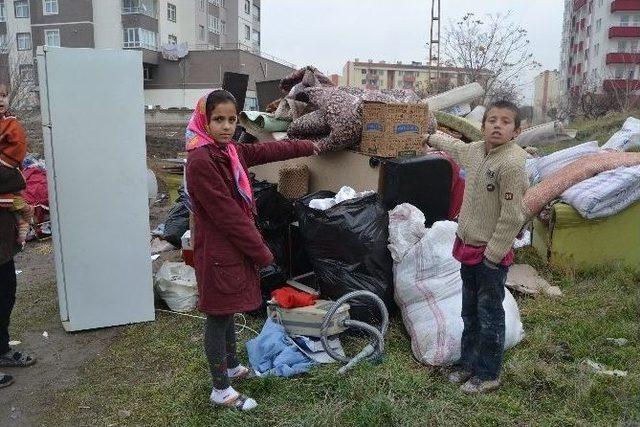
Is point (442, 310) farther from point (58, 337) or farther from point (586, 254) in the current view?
point (58, 337)

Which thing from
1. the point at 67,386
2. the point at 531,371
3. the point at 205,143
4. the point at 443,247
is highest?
the point at 205,143

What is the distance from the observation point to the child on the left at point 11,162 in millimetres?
2605

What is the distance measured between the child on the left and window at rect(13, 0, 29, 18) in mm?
38373

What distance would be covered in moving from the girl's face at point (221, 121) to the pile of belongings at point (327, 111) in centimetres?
174

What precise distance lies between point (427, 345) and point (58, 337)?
235 cm

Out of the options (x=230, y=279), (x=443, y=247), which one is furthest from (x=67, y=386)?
(x=443, y=247)

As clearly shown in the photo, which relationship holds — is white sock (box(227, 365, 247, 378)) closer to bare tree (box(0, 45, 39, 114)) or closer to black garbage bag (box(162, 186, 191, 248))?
black garbage bag (box(162, 186, 191, 248))

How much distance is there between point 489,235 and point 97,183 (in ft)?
7.82

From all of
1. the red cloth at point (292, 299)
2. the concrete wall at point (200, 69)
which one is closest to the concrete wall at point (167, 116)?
the concrete wall at point (200, 69)

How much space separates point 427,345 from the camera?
276cm

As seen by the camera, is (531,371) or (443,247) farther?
(443,247)

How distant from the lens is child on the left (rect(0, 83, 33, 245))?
8.55ft

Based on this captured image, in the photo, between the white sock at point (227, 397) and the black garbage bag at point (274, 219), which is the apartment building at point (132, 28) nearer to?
the black garbage bag at point (274, 219)

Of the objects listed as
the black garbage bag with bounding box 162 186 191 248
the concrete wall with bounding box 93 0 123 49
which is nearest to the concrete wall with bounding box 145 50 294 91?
the concrete wall with bounding box 93 0 123 49
